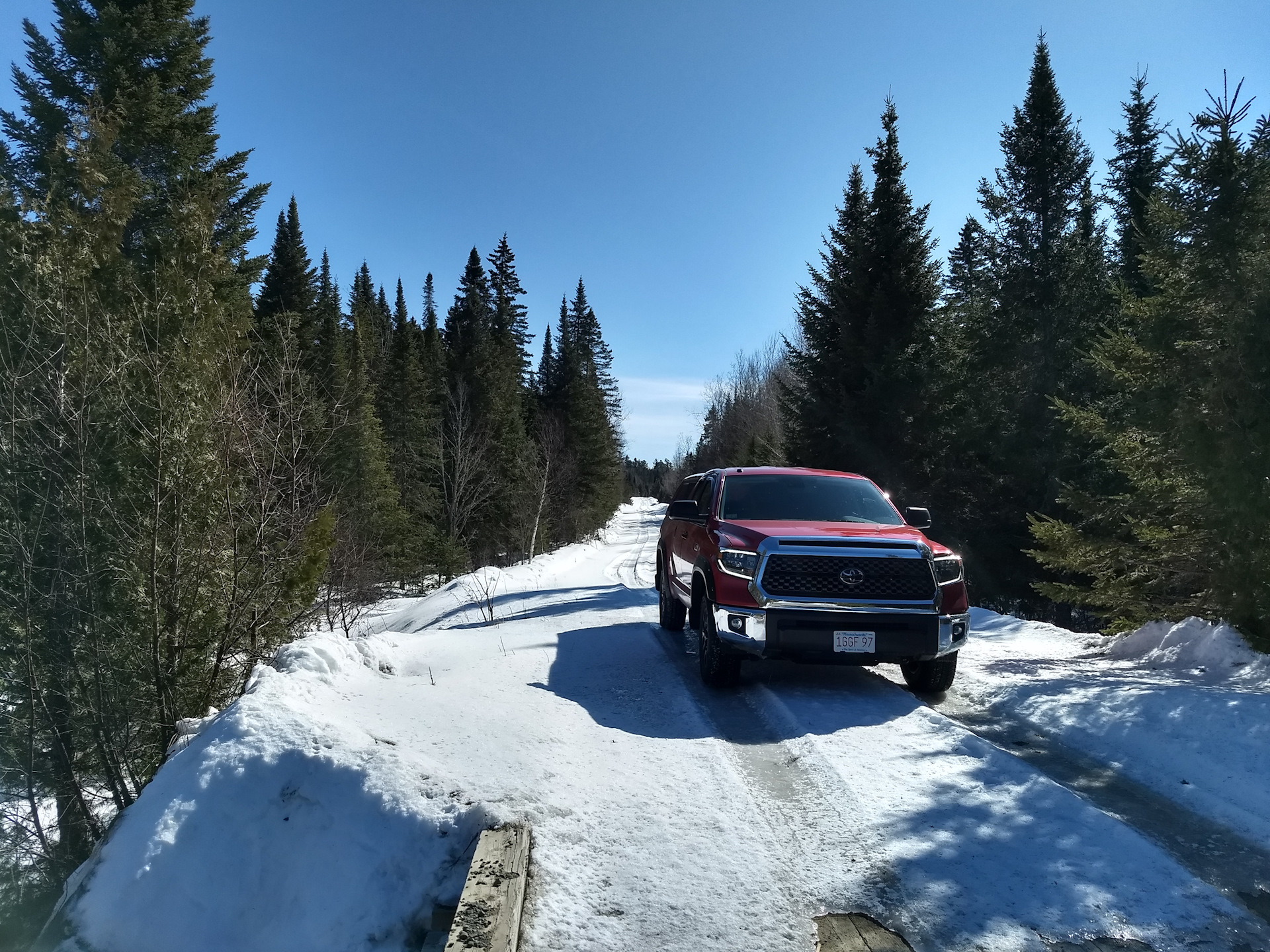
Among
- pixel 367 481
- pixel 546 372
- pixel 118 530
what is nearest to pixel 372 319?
pixel 546 372

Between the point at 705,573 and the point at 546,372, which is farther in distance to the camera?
the point at 546,372

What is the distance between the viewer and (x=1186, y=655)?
688cm

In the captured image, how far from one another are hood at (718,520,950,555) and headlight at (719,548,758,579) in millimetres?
65

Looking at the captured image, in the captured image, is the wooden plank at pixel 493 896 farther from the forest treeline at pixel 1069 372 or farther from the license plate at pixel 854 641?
the forest treeline at pixel 1069 372

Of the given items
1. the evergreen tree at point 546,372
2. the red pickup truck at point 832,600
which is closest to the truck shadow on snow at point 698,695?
the red pickup truck at point 832,600

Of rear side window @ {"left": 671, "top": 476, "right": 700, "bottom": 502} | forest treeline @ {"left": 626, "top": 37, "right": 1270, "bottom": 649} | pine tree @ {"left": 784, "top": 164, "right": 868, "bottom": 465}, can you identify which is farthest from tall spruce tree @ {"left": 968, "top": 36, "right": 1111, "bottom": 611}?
rear side window @ {"left": 671, "top": 476, "right": 700, "bottom": 502}

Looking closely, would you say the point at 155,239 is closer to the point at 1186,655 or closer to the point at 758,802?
the point at 758,802

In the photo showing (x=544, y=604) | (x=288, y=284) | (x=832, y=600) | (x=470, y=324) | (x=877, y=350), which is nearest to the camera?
(x=832, y=600)

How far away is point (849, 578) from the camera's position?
6.02m

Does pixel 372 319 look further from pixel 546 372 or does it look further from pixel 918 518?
pixel 918 518

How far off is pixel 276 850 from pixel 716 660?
3893mm

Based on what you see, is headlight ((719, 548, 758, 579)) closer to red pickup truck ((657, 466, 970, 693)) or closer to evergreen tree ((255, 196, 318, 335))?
red pickup truck ((657, 466, 970, 693))

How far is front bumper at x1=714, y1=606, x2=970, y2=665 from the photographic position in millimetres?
5887

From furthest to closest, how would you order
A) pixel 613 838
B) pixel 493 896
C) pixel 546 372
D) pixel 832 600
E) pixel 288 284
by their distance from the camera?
pixel 546 372 < pixel 288 284 < pixel 832 600 < pixel 613 838 < pixel 493 896
